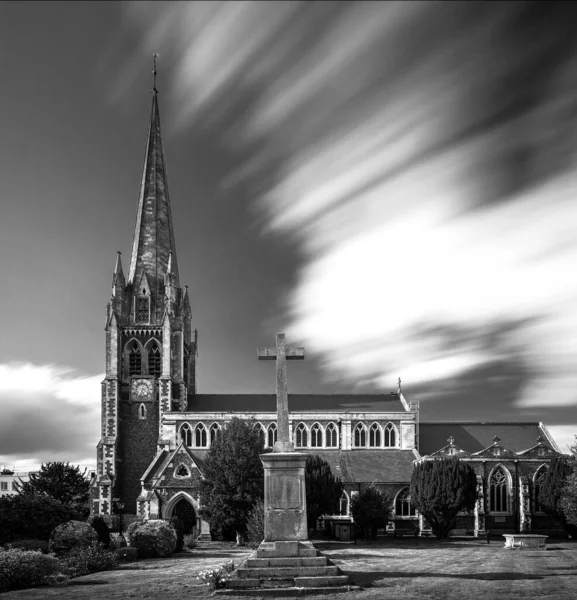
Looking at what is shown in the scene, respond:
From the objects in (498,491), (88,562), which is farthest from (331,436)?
(88,562)

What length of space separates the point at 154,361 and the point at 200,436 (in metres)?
8.72

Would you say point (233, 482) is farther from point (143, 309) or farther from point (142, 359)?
point (143, 309)

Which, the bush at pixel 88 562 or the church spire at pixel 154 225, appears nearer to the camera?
the bush at pixel 88 562

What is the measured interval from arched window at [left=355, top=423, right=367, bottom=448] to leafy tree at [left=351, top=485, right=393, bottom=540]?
1769 cm

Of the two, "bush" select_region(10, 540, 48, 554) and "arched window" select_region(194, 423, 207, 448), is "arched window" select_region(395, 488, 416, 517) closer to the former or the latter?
"arched window" select_region(194, 423, 207, 448)

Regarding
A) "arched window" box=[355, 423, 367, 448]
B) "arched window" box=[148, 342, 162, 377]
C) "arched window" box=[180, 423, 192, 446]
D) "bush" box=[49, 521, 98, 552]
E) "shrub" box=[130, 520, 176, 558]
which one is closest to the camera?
"bush" box=[49, 521, 98, 552]

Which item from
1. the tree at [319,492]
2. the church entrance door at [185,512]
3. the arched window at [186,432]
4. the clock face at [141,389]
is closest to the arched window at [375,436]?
the tree at [319,492]

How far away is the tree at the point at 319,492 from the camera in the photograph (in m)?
55.2

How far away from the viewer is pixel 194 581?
79.3 ft

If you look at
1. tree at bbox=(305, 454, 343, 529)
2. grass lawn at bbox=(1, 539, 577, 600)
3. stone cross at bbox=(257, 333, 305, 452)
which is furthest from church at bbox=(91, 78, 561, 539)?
stone cross at bbox=(257, 333, 305, 452)

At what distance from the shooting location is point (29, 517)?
42.1m

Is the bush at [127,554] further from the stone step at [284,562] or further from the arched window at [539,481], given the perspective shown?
the arched window at [539,481]

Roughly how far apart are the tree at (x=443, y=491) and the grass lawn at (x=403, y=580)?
22.9 m

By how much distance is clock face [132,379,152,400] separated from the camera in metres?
73.9
